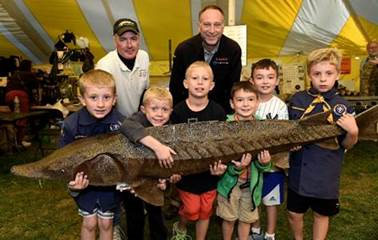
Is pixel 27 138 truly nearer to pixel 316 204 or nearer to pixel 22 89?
pixel 22 89

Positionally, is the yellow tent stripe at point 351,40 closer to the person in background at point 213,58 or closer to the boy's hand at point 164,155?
the person in background at point 213,58

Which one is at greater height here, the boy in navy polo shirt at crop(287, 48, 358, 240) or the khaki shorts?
the boy in navy polo shirt at crop(287, 48, 358, 240)

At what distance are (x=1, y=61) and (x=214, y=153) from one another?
791 cm

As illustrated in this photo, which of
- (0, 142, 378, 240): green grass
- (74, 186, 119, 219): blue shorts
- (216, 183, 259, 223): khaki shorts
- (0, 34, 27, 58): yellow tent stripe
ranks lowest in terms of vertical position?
(0, 142, 378, 240): green grass

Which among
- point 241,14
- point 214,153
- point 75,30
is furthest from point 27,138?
point 214,153

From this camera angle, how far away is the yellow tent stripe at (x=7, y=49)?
27.2 feet

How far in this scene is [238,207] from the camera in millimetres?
2615

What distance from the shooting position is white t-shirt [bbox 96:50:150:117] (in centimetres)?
273

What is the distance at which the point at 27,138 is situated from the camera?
732 cm

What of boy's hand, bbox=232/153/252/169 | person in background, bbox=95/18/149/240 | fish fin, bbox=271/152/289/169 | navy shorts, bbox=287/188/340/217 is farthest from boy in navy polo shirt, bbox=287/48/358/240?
person in background, bbox=95/18/149/240

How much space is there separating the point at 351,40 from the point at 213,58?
210 inches

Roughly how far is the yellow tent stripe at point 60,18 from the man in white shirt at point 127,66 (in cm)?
416

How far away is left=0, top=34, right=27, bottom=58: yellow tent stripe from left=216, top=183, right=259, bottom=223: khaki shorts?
7.22 m

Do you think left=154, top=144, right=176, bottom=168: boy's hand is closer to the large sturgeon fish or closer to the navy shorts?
the large sturgeon fish
